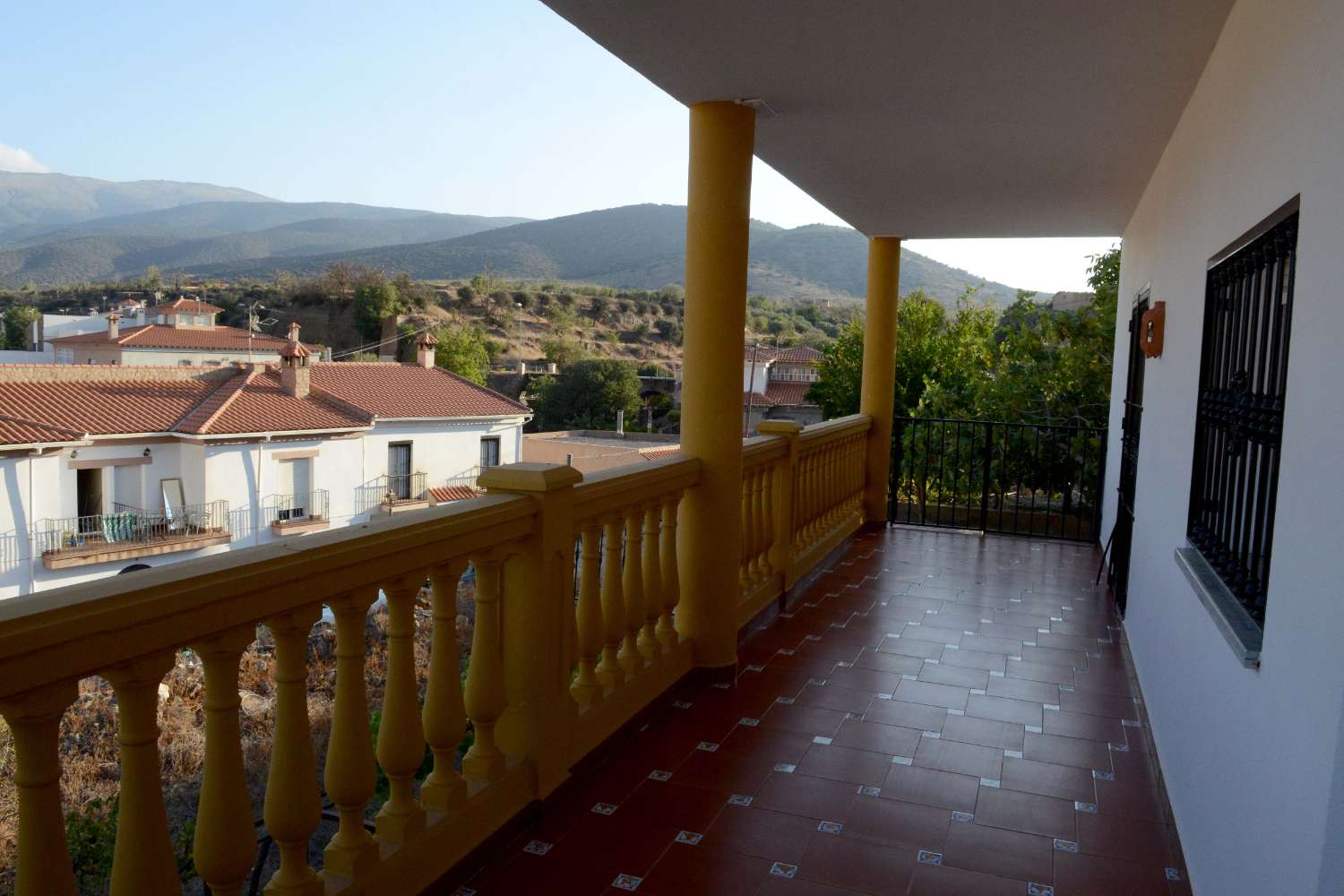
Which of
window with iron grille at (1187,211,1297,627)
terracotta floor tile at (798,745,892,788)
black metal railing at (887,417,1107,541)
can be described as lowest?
terracotta floor tile at (798,745,892,788)

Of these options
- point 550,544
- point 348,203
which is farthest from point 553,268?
point 550,544

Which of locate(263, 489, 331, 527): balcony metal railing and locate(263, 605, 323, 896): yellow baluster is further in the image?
locate(263, 489, 331, 527): balcony metal railing

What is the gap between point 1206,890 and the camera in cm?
223

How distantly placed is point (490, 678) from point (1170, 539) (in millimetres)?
2576

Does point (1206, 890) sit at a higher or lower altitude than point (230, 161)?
lower

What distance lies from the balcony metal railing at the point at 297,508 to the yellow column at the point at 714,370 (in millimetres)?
19918

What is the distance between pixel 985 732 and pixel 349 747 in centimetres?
255

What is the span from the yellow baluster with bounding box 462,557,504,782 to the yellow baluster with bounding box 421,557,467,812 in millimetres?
107

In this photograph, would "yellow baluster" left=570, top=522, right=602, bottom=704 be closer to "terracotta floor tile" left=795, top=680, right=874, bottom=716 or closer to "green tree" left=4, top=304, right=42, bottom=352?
"terracotta floor tile" left=795, top=680, right=874, bottom=716

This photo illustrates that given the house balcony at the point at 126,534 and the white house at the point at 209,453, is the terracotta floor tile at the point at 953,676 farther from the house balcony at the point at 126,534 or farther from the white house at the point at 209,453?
the house balcony at the point at 126,534

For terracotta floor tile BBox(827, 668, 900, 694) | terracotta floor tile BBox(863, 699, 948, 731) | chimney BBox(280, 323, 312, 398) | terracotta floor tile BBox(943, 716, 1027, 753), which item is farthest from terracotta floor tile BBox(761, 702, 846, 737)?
chimney BBox(280, 323, 312, 398)

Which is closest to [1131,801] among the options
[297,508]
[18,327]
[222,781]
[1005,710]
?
[1005,710]

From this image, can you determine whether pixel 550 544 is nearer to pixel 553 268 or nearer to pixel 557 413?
pixel 557 413

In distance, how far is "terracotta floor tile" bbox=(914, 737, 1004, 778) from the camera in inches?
124
